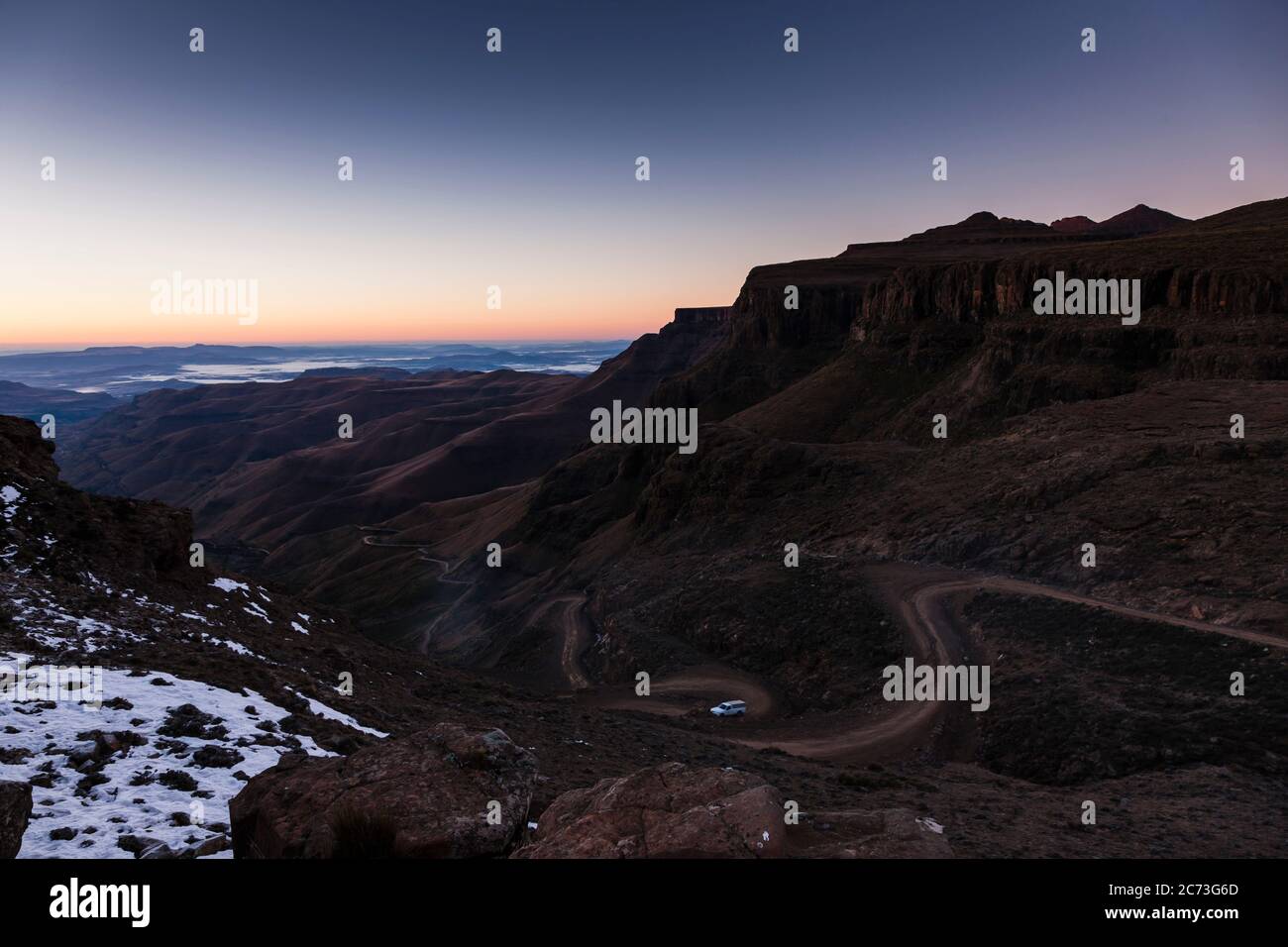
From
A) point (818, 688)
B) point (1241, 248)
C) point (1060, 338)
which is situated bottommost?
point (818, 688)

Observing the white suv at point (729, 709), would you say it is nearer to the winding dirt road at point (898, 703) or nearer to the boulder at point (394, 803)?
the winding dirt road at point (898, 703)

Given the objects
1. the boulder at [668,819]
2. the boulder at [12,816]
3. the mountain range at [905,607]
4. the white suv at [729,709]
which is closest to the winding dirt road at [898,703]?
the mountain range at [905,607]

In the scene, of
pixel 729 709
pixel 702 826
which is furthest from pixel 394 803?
pixel 729 709

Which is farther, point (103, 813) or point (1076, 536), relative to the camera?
point (1076, 536)

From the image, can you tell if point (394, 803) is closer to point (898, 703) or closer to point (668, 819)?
point (668, 819)

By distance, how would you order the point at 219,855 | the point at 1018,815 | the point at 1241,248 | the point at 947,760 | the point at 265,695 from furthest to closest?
the point at 1241,248, the point at 947,760, the point at 1018,815, the point at 265,695, the point at 219,855

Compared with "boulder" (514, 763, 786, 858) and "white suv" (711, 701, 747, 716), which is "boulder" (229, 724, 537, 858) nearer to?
"boulder" (514, 763, 786, 858)

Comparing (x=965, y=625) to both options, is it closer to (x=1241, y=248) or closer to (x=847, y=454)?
(x=847, y=454)

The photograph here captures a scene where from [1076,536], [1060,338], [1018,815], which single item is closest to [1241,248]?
[1060,338]
